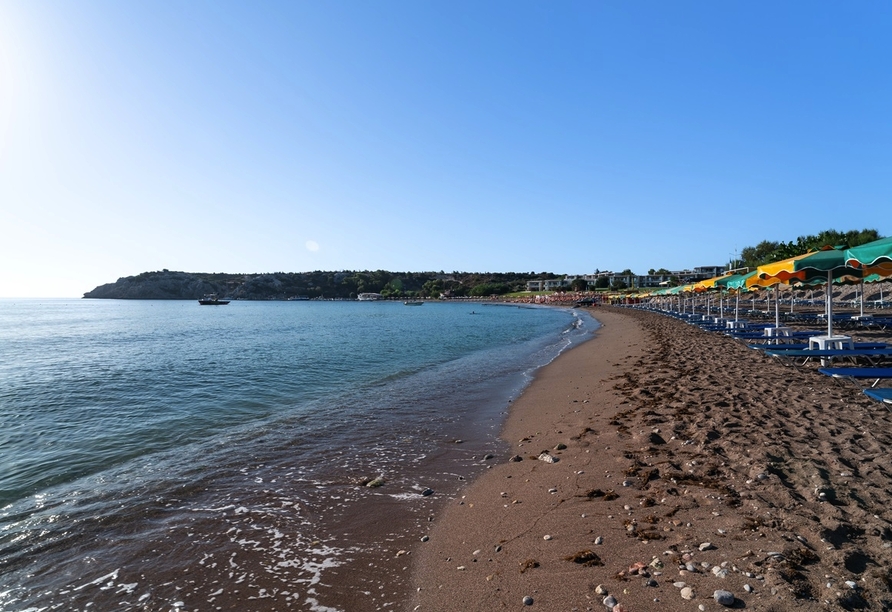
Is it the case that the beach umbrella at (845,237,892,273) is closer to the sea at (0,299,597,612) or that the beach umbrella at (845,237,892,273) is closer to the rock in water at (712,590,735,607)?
the sea at (0,299,597,612)

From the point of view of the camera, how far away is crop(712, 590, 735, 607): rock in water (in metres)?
3.12

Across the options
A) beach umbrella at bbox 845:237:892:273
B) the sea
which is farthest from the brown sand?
beach umbrella at bbox 845:237:892:273

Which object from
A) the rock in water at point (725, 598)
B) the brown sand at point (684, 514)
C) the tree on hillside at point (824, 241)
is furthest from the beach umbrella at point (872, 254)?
the tree on hillside at point (824, 241)

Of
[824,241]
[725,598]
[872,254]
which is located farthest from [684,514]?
[824,241]

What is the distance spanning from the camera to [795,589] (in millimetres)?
3162

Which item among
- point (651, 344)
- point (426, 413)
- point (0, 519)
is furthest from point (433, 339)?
point (0, 519)

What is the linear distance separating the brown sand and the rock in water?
33 millimetres

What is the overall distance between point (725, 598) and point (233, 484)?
6.35m

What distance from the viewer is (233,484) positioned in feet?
22.8

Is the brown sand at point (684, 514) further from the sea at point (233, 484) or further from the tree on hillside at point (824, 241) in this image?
the tree on hillside at point (824, 241)

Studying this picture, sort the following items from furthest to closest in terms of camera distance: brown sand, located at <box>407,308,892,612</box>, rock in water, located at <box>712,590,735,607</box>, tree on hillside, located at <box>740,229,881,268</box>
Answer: tree on hillside, located at <box>740,229,881,268</box>
brown sand, located at <box>407,308,892,612</box>
rock in water, located at <box>712,590,735,607</box>

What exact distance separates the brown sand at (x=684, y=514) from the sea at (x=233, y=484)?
69 centimetres

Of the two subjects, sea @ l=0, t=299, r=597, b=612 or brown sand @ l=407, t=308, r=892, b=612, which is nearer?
brown sand @ l=407, t=308, r=892, b=612

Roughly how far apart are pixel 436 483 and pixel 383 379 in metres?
10.1
